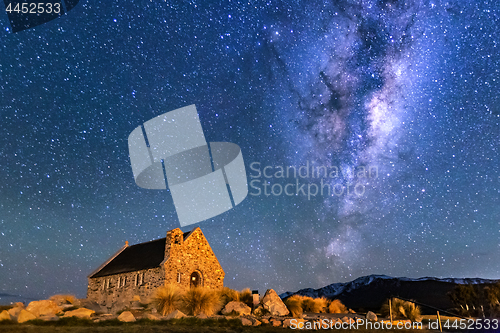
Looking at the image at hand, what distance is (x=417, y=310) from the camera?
65.9ft

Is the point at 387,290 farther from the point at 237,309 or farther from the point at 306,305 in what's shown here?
the point at 237,309

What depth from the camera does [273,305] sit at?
1984cm

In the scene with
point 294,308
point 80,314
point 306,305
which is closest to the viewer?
point 80,314

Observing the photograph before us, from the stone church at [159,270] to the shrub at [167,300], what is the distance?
A: 251 inches

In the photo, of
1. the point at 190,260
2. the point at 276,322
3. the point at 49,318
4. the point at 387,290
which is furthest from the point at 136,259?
the point at 387,290

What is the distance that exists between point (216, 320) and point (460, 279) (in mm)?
109674

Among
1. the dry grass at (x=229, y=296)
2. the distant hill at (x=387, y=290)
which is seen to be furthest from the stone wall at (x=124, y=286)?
the distant hill at (x=387, y=290)

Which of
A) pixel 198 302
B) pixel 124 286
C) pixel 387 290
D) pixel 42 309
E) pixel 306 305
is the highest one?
pixel 124 286

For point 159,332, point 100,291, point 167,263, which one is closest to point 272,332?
point 159,332

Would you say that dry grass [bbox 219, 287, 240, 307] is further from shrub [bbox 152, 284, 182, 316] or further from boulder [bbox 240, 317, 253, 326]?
boulder [bbox 240, 317, 253, 326]

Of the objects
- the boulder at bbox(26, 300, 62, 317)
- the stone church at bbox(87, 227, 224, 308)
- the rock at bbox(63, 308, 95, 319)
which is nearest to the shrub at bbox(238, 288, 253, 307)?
the stone church at bbox(87, 227, 224, 308)

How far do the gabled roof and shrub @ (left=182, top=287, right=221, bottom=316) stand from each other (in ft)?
25.8

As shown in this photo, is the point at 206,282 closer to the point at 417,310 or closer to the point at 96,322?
the point at 96,322

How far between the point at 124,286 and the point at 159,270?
405 cm
